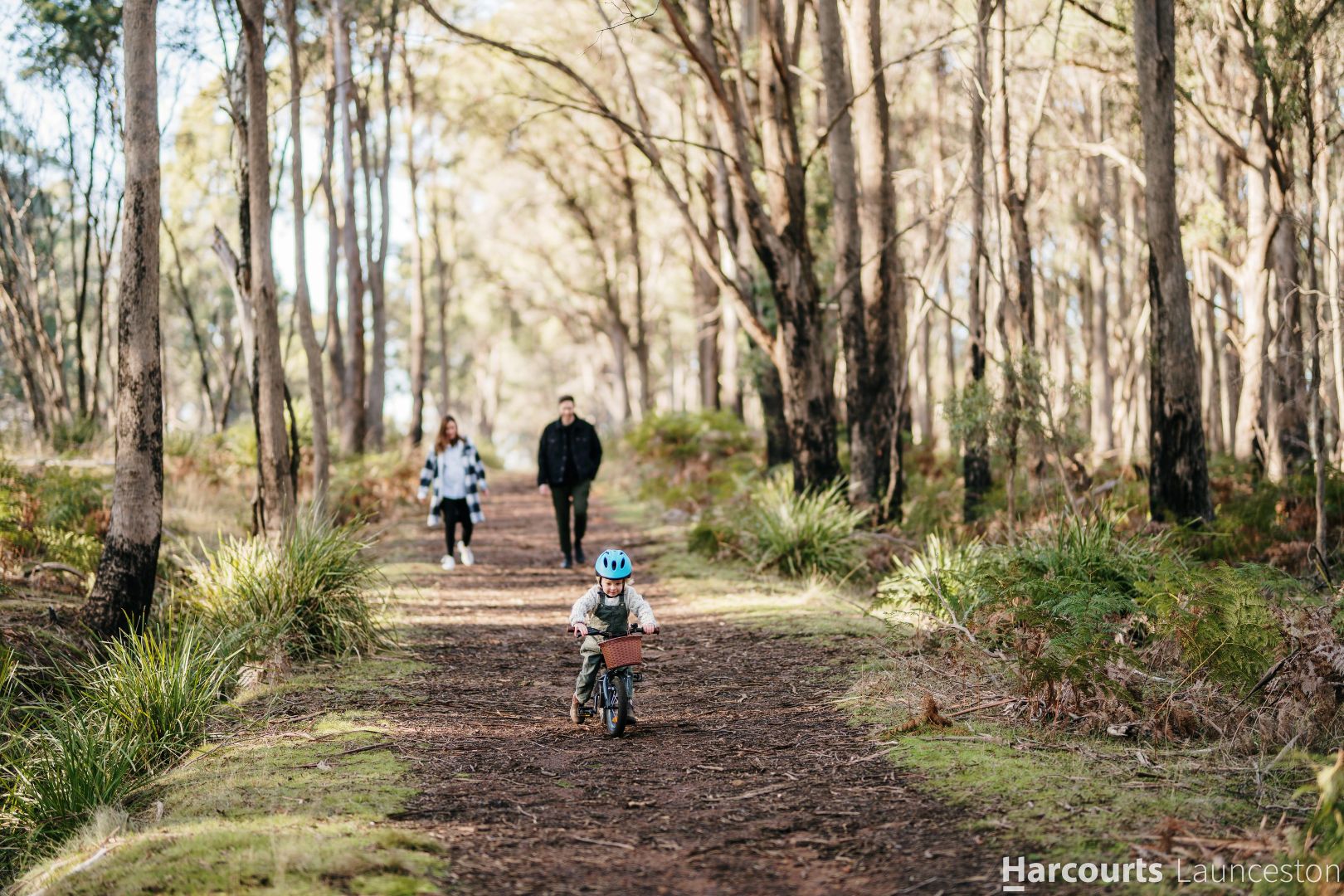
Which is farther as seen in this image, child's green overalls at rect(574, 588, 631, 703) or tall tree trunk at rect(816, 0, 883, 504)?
tall tree trunk at rect(816, 0, 883, 504)

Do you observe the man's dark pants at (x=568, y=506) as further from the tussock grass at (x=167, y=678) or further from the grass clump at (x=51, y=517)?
the grass clump at (x=51, y=517)

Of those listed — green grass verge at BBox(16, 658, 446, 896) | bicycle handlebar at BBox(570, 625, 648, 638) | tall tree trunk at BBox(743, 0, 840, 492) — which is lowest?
green grass verge at BBox(16, 658, 446, 896)

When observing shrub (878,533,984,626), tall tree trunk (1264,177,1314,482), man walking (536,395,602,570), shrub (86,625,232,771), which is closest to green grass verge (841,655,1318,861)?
shrub (878,533,984,626)

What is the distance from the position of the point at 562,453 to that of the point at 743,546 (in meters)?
2.33

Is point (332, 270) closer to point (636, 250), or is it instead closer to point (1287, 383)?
point (636, 250)

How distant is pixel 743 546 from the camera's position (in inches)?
519

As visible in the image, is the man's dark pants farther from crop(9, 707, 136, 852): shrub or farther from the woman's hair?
crop(9, 707, 136, 852): shrub

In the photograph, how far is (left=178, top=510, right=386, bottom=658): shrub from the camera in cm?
843

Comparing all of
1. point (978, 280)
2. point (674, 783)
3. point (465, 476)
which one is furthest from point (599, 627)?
point (978, 280)

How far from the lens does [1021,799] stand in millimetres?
4898

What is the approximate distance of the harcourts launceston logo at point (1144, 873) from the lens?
3.78 meters

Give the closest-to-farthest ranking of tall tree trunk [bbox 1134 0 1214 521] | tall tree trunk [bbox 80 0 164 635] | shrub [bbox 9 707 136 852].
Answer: shrub [bbox 9 707 136 852]
tall tree trunk [bbox 80 0 164 635]
tall tree trunk [bbox 1134 0 1214 521]

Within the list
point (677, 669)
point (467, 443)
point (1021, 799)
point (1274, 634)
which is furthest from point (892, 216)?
point (1021, 799)

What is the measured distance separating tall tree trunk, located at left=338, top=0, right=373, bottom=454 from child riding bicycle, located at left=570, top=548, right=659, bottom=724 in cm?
1558
